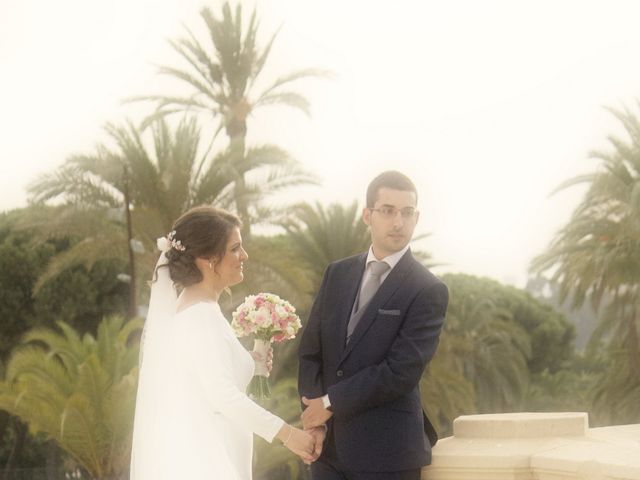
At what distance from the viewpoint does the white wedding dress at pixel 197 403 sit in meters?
4.43

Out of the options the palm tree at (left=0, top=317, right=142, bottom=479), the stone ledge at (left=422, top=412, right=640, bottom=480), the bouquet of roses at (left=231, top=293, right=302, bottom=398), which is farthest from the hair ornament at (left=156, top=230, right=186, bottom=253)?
the palm tree at (left=0, top=317, right=142, bottom=479)

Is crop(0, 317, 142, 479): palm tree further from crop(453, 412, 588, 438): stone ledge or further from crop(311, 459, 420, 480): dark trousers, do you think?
crop(453, 412, 588, 438): stone ledge

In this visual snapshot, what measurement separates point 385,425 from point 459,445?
30 centimetres

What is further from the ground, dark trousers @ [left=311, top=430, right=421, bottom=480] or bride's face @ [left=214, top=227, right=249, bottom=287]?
bride's face @ [left=214, top=227, right=249, bottom=287]

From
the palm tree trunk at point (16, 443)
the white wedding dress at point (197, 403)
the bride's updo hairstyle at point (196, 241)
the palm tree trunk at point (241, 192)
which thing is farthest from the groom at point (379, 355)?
the palm tree trunk at point (16, 443)

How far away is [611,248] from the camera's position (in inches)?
1065

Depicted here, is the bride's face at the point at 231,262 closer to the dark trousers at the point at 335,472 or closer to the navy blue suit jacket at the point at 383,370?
the navy blue suit jacket at the point at 383,370

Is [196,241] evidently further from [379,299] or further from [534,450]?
[534,450]

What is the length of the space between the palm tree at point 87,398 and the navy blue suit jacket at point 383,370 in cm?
1389

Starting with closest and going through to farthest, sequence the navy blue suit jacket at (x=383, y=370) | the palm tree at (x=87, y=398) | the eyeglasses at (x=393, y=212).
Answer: the navy blue suit jacket at (x=383, y=370), the eyeglasses at (x=393, y=212), the palm tree at (x=87, y=398)

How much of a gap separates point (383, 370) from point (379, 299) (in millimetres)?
317

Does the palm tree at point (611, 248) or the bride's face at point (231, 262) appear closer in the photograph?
the bride's face at point (231, 262)

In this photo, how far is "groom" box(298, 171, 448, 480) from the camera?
14.1 feet

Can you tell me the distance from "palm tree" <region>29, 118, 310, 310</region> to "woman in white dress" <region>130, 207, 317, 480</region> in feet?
54.7
